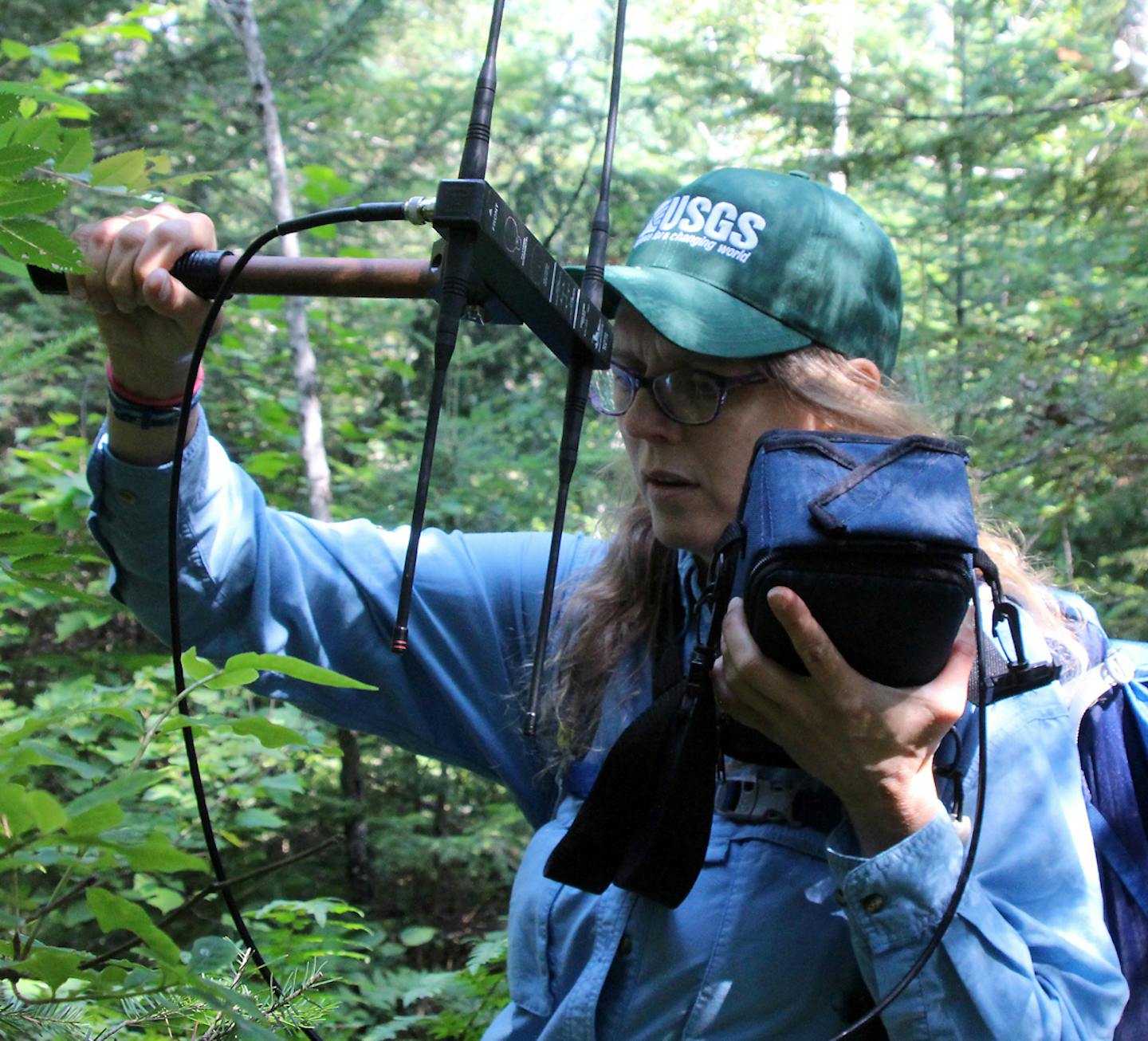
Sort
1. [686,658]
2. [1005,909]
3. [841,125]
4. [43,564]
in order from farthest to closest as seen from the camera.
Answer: [841,125], [686,658], [1005,909], [43,564]

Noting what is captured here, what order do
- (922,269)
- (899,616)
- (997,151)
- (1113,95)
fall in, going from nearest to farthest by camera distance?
(899,616)
(1113,95)
(997,151)
(922,269)

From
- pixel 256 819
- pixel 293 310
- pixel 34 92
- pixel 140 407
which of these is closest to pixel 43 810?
pixel 140 407

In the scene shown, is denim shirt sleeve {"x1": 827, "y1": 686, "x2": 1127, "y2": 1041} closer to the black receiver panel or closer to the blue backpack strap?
the blue backpack strap

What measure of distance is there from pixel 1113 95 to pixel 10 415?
5524mm

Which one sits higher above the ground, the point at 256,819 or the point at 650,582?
the point at 650,582

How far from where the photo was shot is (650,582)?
203 centimetres

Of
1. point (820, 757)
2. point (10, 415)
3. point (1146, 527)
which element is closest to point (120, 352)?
point (820, 757)

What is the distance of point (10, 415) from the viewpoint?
18.5 feet

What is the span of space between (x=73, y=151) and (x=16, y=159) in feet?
1.09

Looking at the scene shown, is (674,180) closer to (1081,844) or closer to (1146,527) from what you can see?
(1146,527)

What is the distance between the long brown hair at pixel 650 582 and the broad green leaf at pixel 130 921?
3.81ft

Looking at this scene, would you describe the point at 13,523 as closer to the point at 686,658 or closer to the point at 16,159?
the point at 16,159

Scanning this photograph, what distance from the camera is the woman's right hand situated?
1.50 meters

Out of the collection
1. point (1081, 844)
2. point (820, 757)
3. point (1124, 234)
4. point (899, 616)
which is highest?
point (1124, 234)
